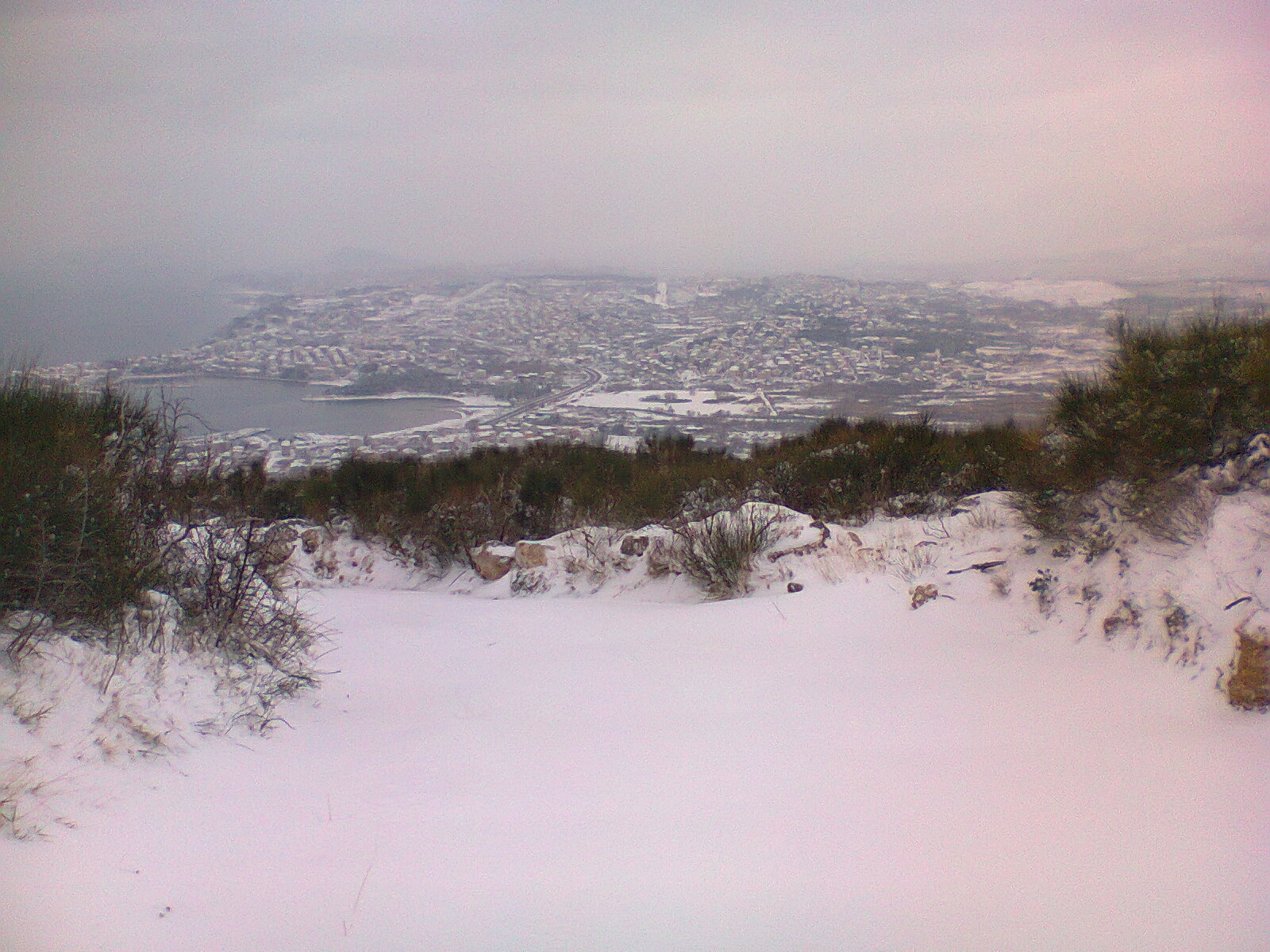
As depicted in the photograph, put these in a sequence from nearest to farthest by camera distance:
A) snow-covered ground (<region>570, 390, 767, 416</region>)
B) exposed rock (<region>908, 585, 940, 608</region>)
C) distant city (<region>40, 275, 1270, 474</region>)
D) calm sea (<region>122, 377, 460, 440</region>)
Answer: exposed rock (<region>908, 585, 940, 608</region>), distant city (<region>40, 275, 1270, 474</region>), calm sea (<region>122, 377, 460, 440</region>), snow-covered ground (<region>570, 390, 767, 416</region>)

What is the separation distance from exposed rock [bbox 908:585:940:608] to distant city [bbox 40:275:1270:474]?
3631 millimetres

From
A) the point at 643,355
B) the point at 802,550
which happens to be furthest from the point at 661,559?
the point at 643,355

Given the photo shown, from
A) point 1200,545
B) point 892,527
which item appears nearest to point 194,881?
point 1200,545

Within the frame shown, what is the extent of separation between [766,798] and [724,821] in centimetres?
27

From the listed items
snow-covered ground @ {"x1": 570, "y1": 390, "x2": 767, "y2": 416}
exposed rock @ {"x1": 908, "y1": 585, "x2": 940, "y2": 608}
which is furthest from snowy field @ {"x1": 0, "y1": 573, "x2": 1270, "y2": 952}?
snow-covered ground @ {"x1": 570, "y1": 390, "x2": 767, "y2": 416}

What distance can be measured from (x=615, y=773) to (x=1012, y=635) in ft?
8.89

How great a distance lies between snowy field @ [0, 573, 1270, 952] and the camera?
244 centimetres

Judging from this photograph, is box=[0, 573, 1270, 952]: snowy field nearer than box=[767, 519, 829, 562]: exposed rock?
Yes

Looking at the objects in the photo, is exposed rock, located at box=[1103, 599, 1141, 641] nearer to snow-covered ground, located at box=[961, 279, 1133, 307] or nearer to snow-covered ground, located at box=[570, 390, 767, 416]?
snow-covered ground, located at box=[961, 279, 1133, 307]

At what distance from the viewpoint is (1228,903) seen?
7.95 ft

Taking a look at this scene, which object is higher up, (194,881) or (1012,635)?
(1012,635)

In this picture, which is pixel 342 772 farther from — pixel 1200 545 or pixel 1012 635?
pixel 1200 545

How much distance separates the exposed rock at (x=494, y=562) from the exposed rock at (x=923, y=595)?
17.7ft

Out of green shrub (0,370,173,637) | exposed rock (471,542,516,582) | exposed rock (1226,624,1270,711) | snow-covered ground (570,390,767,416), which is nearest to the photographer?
exposed rock (1226,624,1270,711)
